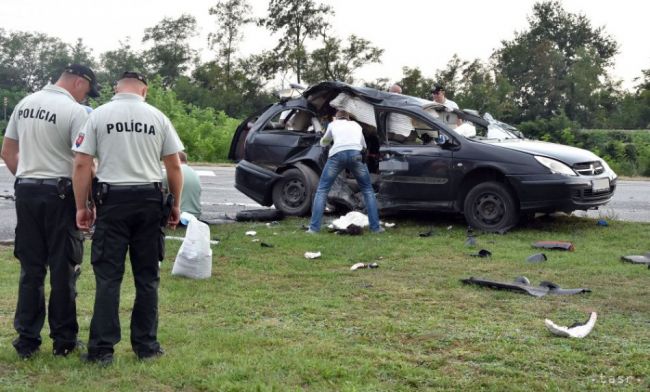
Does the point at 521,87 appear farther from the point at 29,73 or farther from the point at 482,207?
the point at 482,207

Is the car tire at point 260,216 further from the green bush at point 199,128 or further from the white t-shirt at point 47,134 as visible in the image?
the green bush at point 199,128

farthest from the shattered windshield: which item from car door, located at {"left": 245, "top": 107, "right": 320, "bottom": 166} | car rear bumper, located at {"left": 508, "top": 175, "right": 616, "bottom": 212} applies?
car door, located at {"left": 245, "top": 107, "right": 320, "bottom": 166}

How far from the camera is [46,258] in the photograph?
5.20 metres

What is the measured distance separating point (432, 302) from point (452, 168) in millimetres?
4223

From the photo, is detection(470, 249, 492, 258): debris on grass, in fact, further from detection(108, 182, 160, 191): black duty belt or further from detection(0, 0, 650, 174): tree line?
detection(0, 0, 650, 174): tree line

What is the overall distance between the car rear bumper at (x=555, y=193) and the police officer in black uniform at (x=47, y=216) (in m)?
6.28

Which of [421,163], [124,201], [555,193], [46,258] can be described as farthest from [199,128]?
[124,201]

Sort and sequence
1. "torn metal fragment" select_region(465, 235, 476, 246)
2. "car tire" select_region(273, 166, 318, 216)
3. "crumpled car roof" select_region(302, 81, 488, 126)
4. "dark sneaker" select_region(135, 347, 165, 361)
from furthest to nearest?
"car tire" select_region(273, 166, 318, 216)
"crumpled car roof" select_region(302, 81, 488, 126)
"torn metal fragment" select_region(465, 235, 476, 246)
"dark sneaker" select_region(135, 347, 165, 361)

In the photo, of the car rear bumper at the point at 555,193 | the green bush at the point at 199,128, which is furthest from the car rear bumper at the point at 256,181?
the green bush at the point at 199,128

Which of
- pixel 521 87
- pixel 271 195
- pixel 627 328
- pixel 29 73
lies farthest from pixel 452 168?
pixel 29 73

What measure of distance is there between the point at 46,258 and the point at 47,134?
76cm

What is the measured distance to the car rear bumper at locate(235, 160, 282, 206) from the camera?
1207cm

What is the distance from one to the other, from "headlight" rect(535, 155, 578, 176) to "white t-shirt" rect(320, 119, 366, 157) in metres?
2.17

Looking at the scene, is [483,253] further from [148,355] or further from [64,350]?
[64,350]
